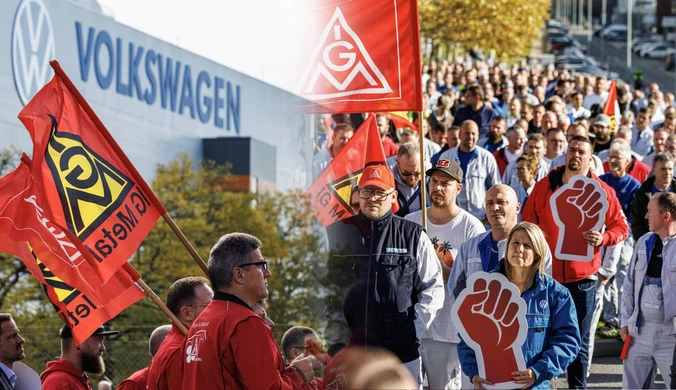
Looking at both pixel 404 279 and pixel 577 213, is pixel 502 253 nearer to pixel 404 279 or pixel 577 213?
pixel 404 279

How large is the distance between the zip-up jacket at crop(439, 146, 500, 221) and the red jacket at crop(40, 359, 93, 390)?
490 centimetres

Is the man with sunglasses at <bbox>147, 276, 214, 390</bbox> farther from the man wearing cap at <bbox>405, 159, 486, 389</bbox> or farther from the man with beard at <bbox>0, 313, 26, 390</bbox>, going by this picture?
the man wearing cap at <bbox>405, 159, 486, 389</bbox>

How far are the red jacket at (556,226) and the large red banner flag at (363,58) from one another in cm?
221

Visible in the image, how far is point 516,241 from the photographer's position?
6230mm

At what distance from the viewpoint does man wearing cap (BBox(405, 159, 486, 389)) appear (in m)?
7.73

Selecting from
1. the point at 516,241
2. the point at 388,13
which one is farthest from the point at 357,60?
the point at 516,241

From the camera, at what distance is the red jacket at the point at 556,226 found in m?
8.62

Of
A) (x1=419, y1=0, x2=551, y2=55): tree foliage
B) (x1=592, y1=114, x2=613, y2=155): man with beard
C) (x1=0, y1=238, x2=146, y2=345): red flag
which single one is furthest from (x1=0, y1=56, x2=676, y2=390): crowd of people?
(x1=419, y1=0, x2=551, y2=55): tree foliage

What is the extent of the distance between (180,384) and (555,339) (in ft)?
6.67

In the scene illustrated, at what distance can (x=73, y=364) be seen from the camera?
21.2 feet

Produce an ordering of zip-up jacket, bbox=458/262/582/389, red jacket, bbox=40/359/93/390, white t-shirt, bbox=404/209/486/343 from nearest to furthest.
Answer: zip-up jacket, bbox=458/262/582/389 < red jacket, bbox=40/359/93/390 < white t-shirt, bbox=404/209/486/343

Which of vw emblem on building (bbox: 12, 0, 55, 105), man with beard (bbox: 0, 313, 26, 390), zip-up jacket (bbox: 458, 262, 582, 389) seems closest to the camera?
zip-up jacket (bbox: 458, 262, 582, 389)

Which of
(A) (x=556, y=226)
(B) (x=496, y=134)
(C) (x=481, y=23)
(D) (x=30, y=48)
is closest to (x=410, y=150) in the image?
(A) (x=556, y=226)

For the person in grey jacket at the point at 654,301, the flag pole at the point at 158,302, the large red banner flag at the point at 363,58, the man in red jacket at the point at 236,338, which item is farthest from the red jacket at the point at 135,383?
the person in grey jacket at the point at 654,301
